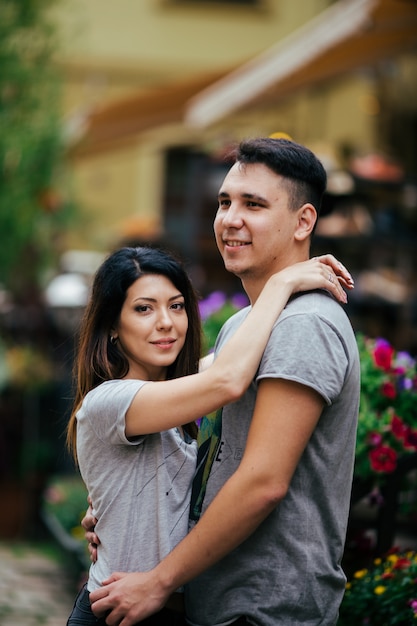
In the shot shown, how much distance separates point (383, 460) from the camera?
3717 millimetres

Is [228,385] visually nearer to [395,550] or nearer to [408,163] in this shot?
[395,550]

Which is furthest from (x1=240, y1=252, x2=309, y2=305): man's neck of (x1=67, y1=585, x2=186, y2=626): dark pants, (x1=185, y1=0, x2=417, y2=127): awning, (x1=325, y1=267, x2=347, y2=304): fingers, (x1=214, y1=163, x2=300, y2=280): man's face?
(x1=185, y1=0, x2=417, y2=127): awning

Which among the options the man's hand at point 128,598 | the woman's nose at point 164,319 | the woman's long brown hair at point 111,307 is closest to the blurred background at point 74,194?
the woman's long brown hair at point 111,307

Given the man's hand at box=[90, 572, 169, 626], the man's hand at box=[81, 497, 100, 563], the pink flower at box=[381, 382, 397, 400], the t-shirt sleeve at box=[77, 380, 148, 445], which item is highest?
the t-shirt sleeve at box=[77, 380, 148, 445]

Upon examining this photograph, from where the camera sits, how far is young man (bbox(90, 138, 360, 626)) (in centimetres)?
225

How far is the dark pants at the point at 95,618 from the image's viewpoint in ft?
8.12

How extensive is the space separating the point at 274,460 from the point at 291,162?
707mm

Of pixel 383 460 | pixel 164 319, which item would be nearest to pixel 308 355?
pixel 164 319

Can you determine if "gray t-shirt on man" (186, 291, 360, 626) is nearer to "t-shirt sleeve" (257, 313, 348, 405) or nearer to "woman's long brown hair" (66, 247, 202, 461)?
"t-shirt sleeve" (257, 313, 348, 405)

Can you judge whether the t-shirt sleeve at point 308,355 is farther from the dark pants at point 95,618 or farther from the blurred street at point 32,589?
the blurred street at point 32,589

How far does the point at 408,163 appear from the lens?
13.9m

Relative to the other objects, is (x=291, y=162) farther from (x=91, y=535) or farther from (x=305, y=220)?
(x=91, y=535)

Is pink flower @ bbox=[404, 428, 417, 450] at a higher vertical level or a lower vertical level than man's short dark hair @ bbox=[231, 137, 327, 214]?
lower

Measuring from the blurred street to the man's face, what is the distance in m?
3.89
